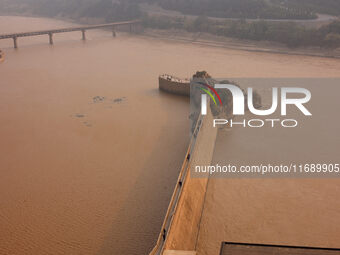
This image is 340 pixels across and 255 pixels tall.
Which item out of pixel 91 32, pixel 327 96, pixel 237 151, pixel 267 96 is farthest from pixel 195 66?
pixel 91 32

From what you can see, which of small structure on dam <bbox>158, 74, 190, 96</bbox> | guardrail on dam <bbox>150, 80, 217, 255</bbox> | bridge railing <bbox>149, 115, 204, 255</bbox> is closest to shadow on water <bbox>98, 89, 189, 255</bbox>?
guardrail on dam <bbox>150, 80, 217, 255</bbox>

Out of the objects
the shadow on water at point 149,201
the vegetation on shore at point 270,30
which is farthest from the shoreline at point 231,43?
the shadow on water at point 149,201

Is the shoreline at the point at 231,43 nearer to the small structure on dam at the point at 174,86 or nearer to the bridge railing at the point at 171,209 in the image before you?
the small structure on dam at the point at 174,86

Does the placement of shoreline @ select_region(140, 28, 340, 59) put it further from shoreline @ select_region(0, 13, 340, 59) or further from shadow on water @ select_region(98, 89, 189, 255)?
A: shadow on water @ select_region(98, 89, 189, 255)

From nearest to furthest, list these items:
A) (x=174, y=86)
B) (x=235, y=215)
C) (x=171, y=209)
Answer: (x=171, y=209), (x=235, y=215), (x=174, y=86)

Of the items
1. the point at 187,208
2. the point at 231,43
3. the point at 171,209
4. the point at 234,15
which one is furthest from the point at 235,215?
the point at 234,15

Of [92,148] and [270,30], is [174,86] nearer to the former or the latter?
[92,148]
